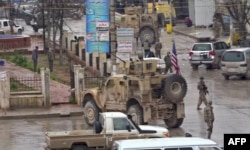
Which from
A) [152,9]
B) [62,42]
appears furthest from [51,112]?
[152,9]

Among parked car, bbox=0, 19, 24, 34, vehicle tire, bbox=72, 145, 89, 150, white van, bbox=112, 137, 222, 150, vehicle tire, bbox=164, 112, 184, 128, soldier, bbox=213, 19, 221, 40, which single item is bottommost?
soldier, bbox=213, 19, 221, 40

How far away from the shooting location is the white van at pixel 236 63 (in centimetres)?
4019

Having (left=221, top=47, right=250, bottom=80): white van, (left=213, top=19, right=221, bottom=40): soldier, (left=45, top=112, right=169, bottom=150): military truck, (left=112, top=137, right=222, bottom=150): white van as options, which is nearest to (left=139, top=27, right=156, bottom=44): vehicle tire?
(left=213, top=19, right=221, bottom=40): soldier

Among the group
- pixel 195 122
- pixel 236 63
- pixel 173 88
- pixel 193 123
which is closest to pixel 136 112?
pixel 173 88

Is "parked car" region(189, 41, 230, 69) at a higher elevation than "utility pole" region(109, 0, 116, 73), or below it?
below

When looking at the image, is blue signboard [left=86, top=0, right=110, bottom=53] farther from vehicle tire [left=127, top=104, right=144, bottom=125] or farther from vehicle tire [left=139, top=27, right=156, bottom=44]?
vehicle tire [left=139, top=27, right=156, bottom=44]

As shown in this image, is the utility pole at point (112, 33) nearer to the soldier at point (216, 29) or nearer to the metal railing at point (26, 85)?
the metal railing at point (26, 85)

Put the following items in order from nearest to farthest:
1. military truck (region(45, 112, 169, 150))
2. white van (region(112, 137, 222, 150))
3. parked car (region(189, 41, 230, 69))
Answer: white van (region(112, 137, 222, 150)) → military truck (region(45, 112, 169, 150)) → parked car (region(189, 41, 230, 69))

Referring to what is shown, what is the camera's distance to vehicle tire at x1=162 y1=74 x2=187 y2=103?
27672 mm

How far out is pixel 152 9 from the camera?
65.2 meters

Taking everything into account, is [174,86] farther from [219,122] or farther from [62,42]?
[62,42]

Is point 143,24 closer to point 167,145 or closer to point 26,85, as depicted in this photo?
point 26,85

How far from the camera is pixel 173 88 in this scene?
91.3 feet

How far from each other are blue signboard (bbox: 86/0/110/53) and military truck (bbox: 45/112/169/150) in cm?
1110
